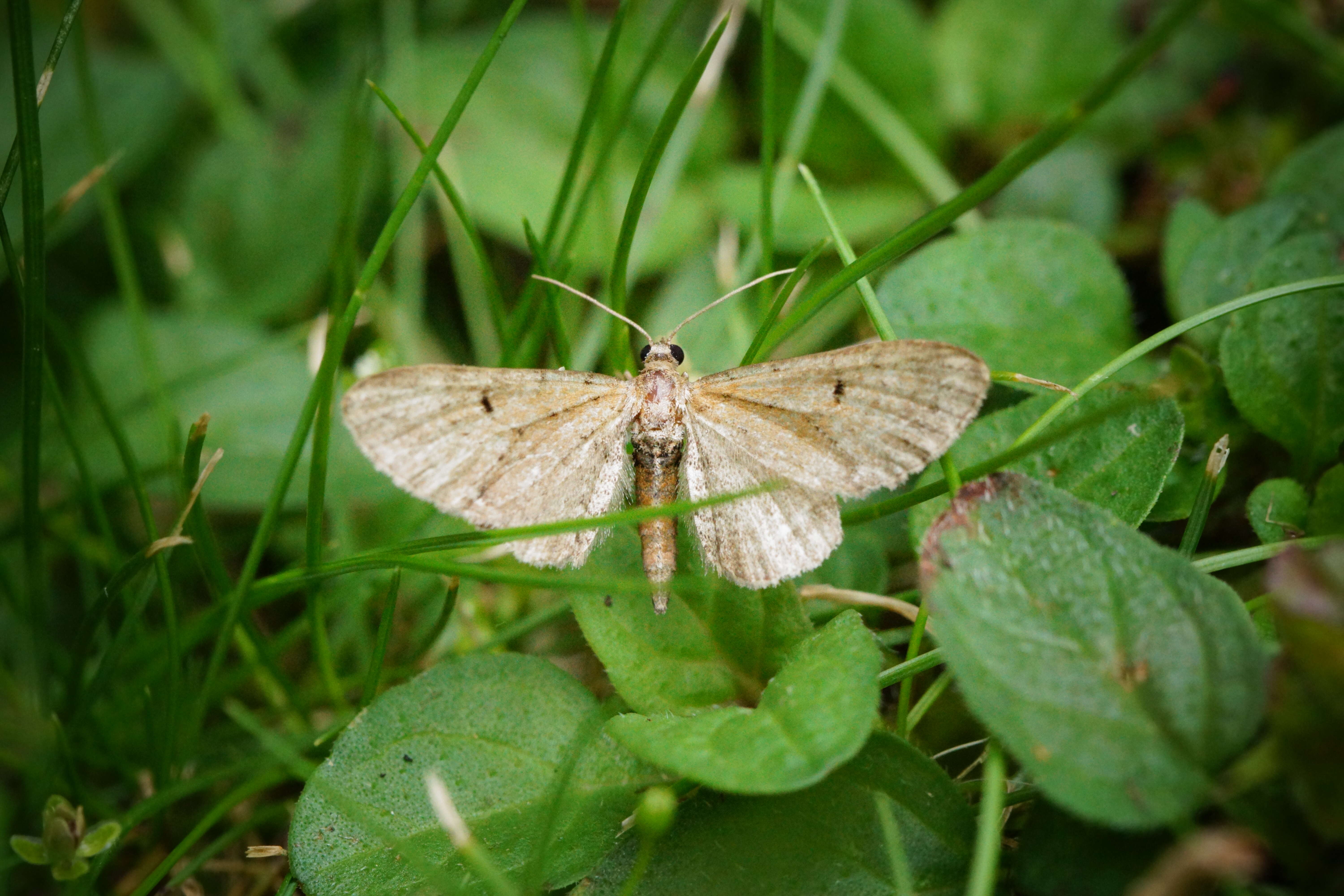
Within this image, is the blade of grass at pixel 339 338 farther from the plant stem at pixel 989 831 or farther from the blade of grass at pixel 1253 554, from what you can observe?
the blade of grass at pixel 1253 554

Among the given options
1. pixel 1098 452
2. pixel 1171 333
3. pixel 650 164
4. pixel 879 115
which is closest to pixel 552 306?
pixel 650 164

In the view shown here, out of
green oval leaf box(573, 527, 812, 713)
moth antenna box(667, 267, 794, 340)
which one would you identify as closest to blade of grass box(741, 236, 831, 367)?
moth antenna box(667, 267, 794, 340)

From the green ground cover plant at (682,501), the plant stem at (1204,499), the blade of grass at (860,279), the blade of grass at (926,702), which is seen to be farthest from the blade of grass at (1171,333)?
the blade of grass at (926,702)

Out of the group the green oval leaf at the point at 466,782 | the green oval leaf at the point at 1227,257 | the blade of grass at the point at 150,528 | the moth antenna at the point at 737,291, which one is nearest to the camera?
the green oval leaf at the point at 466,782

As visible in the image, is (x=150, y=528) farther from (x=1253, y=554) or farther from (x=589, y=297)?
(x=1253, y=554)

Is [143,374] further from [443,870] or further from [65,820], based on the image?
[443,870]

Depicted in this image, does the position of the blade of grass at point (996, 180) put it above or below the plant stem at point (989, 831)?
above

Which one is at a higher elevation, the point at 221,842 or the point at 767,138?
the point at 767,138
